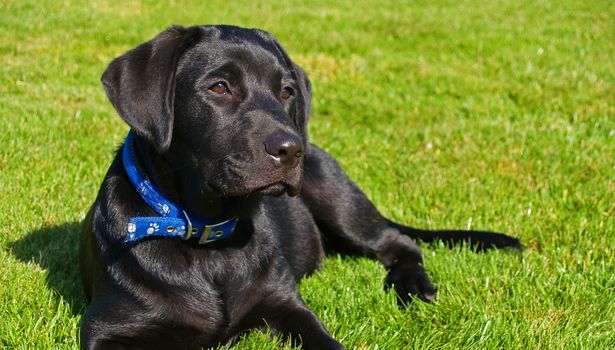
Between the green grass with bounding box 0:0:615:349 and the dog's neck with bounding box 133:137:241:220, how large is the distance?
2.08ft

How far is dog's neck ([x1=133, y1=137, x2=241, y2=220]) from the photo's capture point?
3084 millimetres

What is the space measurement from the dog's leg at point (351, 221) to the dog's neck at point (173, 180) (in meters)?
1.56

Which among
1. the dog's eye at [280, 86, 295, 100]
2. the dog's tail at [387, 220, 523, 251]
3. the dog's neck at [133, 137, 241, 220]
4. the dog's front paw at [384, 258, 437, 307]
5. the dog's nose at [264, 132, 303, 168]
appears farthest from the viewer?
the dog's tail at [387, 220, 523, 251]

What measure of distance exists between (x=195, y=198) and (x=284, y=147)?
1.67 feet

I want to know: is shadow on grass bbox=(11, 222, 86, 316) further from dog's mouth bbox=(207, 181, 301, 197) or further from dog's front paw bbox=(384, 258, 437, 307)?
→ dog's front paw bbox=(384, 258, 437, 307)

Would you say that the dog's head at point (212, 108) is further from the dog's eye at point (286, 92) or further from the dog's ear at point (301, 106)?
the dog's ear at point (301, 106)

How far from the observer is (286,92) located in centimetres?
347

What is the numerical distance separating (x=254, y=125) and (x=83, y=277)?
4.14 ft

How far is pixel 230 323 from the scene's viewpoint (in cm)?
320

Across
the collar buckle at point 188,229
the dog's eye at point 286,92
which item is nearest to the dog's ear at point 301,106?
the dog's eye at point 286,92

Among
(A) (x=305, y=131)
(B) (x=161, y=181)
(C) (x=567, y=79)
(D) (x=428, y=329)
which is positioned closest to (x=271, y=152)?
(B) (x=161, y=181)

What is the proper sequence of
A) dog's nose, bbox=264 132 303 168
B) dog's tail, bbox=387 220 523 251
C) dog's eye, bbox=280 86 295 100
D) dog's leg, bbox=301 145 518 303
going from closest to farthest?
dog's nose, bbox=264 132 303 168
dog's eye, bbox=280 86 295 100
dog's tail, bbox=387 220 523 251
dog's leg, bbox=301 145 518 303

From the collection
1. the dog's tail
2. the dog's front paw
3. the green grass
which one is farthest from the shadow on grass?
the dog's tail

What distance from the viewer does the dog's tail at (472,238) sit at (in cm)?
426
